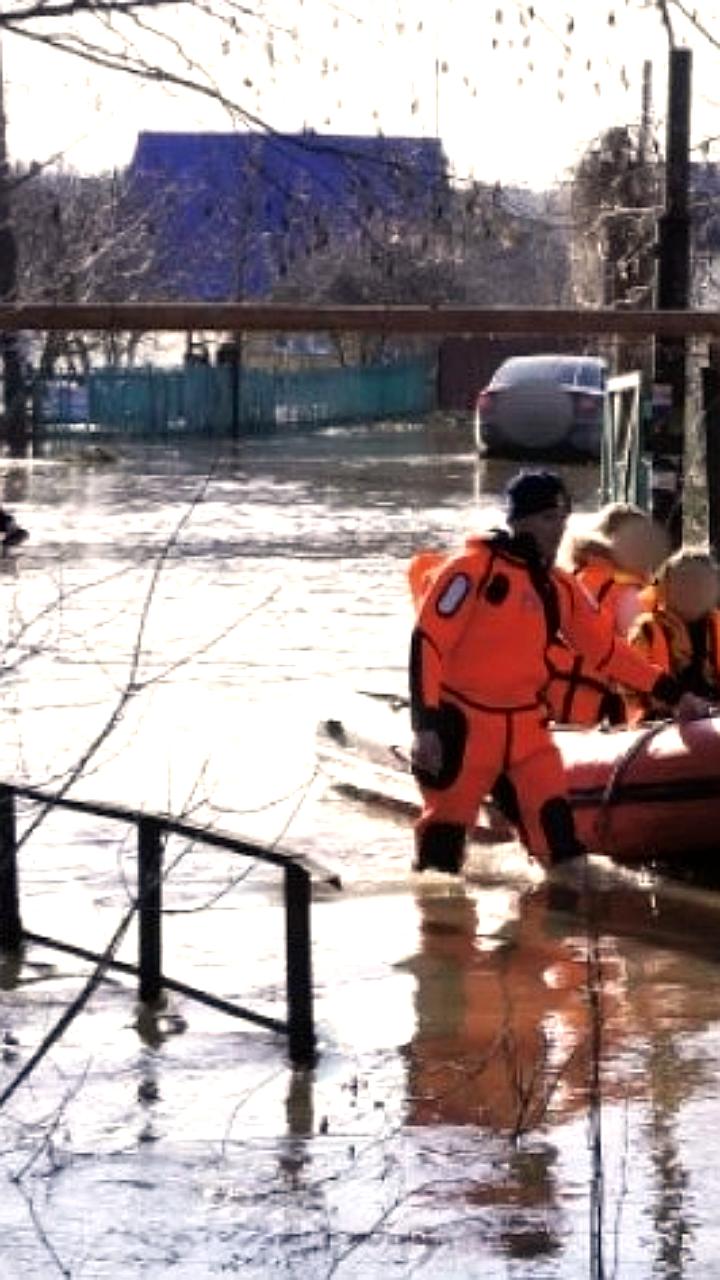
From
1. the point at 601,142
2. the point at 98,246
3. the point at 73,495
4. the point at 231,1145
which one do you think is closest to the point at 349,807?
the point at 601,142

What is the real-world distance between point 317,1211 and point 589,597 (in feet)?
16.2

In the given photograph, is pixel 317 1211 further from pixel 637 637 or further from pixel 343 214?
pixel 637 637

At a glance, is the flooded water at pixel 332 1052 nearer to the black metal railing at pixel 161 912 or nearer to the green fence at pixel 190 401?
the black metal railing at pixel 161 912

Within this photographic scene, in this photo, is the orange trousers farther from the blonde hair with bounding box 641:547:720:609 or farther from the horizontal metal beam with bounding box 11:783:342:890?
the horizontal metal beam with bounding box 11:783:342:890

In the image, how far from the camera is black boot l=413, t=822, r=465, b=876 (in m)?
12.4

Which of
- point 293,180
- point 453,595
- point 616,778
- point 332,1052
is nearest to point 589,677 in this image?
point 616,778

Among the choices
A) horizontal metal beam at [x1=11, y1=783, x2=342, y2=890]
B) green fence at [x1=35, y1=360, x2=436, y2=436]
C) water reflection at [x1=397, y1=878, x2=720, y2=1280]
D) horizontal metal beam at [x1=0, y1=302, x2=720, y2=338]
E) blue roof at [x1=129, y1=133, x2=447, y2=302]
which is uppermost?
blue roof at [x1=129, y1=133, x2=447, y2=302]

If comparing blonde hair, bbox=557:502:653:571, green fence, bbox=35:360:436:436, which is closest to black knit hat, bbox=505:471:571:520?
blonde hair, bbox=557:502:653:571

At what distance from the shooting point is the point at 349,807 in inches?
575

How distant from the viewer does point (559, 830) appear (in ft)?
40.3

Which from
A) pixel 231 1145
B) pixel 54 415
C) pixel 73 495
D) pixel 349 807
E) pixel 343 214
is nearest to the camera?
pixel 343 214

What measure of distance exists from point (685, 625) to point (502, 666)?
1.31 m

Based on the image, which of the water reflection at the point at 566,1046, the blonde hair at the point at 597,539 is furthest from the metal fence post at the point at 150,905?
the blonde hair at the point at 597,539

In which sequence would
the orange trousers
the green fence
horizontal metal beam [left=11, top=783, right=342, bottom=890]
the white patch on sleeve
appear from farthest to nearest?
1. the green fence
2. the orange trousers
3. the white patch on sleeve
4. horizontal metal beam [left=11, top=783, right=342, bottom=890]
